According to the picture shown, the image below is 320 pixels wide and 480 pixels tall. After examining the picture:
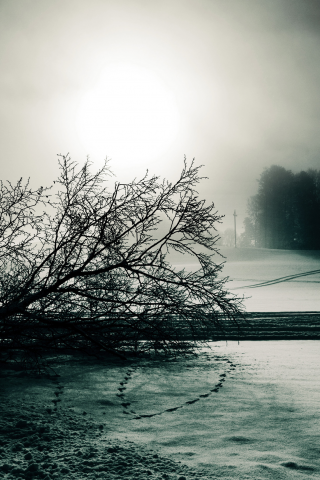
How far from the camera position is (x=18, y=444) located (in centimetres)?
387

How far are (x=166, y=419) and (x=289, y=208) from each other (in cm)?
6075

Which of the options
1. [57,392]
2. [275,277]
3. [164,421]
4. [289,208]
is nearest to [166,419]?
[164,421]

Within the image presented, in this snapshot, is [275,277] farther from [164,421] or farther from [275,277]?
[164,421]

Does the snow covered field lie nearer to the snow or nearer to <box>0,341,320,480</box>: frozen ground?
<box>0,341,320,480</box>: frozen ground

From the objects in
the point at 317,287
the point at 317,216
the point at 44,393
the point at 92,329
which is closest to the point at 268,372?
the point at 92,329

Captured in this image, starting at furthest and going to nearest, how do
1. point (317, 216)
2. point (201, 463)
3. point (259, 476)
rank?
point (317, 216)
point (201, 463)
point (259, 476)

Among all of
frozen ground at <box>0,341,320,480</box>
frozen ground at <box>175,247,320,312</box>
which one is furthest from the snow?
frozen ground at <box>0,341,320,480</box>

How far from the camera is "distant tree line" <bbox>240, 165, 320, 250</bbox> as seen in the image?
60625mm

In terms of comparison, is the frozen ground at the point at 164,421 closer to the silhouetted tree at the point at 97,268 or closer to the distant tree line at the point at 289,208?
the silhouetted tree at the point at 97,268

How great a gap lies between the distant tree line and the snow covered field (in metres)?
55.7

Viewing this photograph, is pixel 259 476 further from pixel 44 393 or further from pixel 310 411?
pixel 44 393

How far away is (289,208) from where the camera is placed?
6238cm

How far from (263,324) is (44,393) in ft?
24.9

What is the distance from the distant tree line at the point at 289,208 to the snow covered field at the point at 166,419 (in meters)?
55.7
